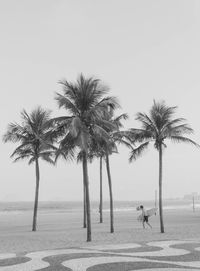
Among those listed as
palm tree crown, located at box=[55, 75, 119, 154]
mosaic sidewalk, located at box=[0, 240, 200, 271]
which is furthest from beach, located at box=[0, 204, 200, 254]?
palm tree crown, located at box=[55, 75, 119, 154]

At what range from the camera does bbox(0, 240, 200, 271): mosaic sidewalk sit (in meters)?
15.8

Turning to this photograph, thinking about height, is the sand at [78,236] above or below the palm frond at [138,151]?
below

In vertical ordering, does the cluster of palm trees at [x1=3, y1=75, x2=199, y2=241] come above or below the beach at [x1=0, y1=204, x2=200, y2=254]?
above

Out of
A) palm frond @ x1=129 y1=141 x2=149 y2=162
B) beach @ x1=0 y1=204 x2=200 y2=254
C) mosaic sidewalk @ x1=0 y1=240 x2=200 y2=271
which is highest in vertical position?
palm frond @ x1=129 y1=141 x2=149 y2=162

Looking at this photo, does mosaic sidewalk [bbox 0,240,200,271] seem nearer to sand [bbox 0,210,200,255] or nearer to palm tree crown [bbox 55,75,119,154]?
sand [bbox 0,210,200,255]

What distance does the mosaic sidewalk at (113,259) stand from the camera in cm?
1583

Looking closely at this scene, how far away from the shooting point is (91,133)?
2736cm

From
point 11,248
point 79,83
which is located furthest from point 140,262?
point 79,83

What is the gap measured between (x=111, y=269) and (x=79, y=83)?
14426 mm

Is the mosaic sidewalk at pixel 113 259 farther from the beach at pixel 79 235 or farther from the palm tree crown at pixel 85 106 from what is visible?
the palm tree crown at pixel 85 106

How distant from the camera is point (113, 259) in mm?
17641

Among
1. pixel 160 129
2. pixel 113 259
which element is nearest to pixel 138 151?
pixel 160 129

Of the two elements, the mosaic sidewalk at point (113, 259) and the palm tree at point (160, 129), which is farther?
the palm tree at point (160, 129)

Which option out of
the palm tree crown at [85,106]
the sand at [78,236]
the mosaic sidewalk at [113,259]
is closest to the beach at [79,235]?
the sand at [78,236]
